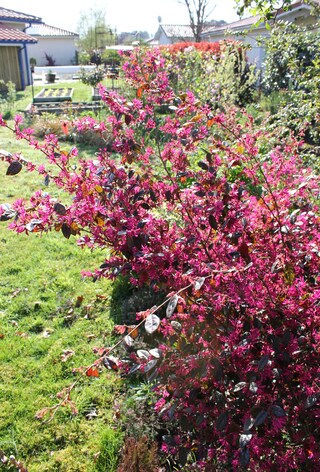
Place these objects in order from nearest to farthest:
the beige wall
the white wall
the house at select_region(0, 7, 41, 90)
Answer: the house at select_region(0, 7, 41, 90), the beige wall, the white wall

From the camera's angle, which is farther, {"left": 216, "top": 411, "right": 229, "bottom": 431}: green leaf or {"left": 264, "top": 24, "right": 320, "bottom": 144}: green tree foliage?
{"left": 264, "top": 24, "right": 320, "bottom": 144}: green tree foliage

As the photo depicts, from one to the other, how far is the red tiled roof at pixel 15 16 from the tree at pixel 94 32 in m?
18.1

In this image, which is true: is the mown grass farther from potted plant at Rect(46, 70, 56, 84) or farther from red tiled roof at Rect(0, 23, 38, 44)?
potted plant at Rect(46, 70, 56, 84)

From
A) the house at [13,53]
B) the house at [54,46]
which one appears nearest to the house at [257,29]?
the house at [13,53]

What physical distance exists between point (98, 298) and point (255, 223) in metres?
2.32

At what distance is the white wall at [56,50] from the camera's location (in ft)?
136

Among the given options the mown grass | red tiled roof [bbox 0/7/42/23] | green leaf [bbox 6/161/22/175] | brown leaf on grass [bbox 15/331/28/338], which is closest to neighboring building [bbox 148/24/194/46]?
red tiled roof [bbox 0/7/42/23]

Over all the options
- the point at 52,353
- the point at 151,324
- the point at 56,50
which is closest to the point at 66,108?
the point at 52,353

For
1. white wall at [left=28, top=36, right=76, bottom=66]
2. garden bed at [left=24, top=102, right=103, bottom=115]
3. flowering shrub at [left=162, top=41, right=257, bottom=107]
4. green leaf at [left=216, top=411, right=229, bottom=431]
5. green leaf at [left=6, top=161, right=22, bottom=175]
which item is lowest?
green leaf at [left=216, top=411, right=229, bottom=431]

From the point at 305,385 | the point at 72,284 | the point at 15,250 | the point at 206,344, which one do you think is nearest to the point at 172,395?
the point at 206,344

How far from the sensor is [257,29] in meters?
20.5

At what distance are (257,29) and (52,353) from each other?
837 inches

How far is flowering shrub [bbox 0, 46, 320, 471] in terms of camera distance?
159 centimetres

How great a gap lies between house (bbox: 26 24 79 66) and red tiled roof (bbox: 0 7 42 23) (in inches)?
762
